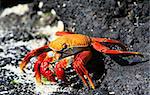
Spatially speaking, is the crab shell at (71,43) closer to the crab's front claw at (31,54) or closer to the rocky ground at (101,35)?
the crab's front claw at (31,54)

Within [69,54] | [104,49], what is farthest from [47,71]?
[104,49]

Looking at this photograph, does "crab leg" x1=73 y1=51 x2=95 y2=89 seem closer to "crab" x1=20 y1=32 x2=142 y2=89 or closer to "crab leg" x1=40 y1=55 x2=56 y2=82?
"crab" x1=20 y1=32 x2=142 y2=89

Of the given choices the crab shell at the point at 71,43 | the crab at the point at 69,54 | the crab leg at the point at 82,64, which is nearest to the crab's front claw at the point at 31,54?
the crab at the point at 69,54

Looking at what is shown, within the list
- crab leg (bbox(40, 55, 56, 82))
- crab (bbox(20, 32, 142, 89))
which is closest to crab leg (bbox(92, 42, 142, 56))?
crab (bbox(20, 32, 142, 89))

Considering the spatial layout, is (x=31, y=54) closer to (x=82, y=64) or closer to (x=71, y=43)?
(x=71, y=43)

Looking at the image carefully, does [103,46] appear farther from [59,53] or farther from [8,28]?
[8,28]

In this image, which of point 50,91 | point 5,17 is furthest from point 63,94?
point 5,17
